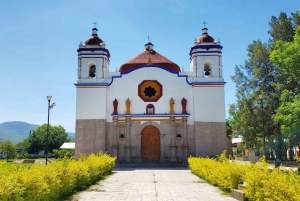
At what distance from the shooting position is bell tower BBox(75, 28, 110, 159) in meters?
24.1

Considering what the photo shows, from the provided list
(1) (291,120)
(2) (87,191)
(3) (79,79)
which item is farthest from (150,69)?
(2) (87,191)

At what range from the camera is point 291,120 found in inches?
646

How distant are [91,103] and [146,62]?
20.0ft

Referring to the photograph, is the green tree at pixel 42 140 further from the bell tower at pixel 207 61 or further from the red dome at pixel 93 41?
the bell tower at pixel 207 61

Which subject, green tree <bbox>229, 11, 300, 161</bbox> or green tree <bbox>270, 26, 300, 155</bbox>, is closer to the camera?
green tree <bbox>270, 26, 300, 155</bbox>

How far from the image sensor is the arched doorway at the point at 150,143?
24.1m

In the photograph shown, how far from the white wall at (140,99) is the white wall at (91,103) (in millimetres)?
484

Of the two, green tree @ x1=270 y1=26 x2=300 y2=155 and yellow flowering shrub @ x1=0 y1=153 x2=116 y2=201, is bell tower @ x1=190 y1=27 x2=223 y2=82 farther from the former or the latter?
yellow flowering shrub @ x1=0 y1=153 x2=116 y2=201

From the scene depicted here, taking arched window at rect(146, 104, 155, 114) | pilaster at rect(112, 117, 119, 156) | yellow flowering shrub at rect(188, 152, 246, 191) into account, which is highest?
arched window at rect(146, 104, 155, 114)

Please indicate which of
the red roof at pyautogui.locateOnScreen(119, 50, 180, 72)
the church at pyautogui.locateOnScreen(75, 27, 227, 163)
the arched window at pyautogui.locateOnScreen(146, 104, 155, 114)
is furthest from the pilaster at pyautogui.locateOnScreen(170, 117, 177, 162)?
the red roof at pyautogui.locateOnScreen(119, 50, 180, 72)

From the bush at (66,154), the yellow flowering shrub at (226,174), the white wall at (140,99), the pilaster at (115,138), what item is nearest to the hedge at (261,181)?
the yellow flowering shrub at (226,174)

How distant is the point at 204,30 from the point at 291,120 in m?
12.8

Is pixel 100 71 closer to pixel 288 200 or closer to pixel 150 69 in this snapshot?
pixel 150 69

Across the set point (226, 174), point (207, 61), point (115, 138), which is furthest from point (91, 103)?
point (226, 174)
